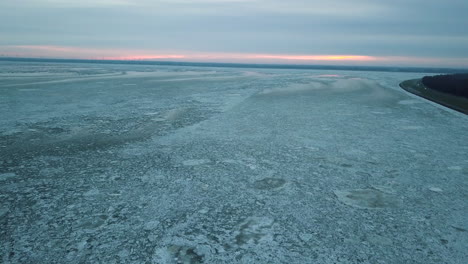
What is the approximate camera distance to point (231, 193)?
126 inches

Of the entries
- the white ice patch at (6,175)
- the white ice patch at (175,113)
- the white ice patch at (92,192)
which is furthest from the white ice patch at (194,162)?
the white ice patch at (175,113)

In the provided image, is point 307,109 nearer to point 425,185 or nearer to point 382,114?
point 382,114

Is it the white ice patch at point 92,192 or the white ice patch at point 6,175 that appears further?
the white ice patch at point 6,175

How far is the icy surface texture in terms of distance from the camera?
89.4 inches

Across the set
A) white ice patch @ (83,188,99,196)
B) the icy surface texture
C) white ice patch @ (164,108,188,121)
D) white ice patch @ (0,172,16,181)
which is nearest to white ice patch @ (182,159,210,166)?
the icy surface texture

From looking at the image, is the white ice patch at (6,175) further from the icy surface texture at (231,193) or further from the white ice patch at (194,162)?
the white ice patch at (194,162)

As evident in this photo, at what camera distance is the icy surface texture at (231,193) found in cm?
227

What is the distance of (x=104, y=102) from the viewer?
32.6 feet

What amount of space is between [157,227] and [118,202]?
2.07 feet

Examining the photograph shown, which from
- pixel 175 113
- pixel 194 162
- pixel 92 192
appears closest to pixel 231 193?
pixel 194 162

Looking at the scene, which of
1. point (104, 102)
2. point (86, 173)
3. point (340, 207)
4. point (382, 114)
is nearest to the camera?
point (340, 207)

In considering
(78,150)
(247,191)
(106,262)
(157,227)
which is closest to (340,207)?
(247,191)

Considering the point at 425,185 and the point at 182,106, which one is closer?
the point at 425,185

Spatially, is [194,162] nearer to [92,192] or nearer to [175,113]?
[92,192]
